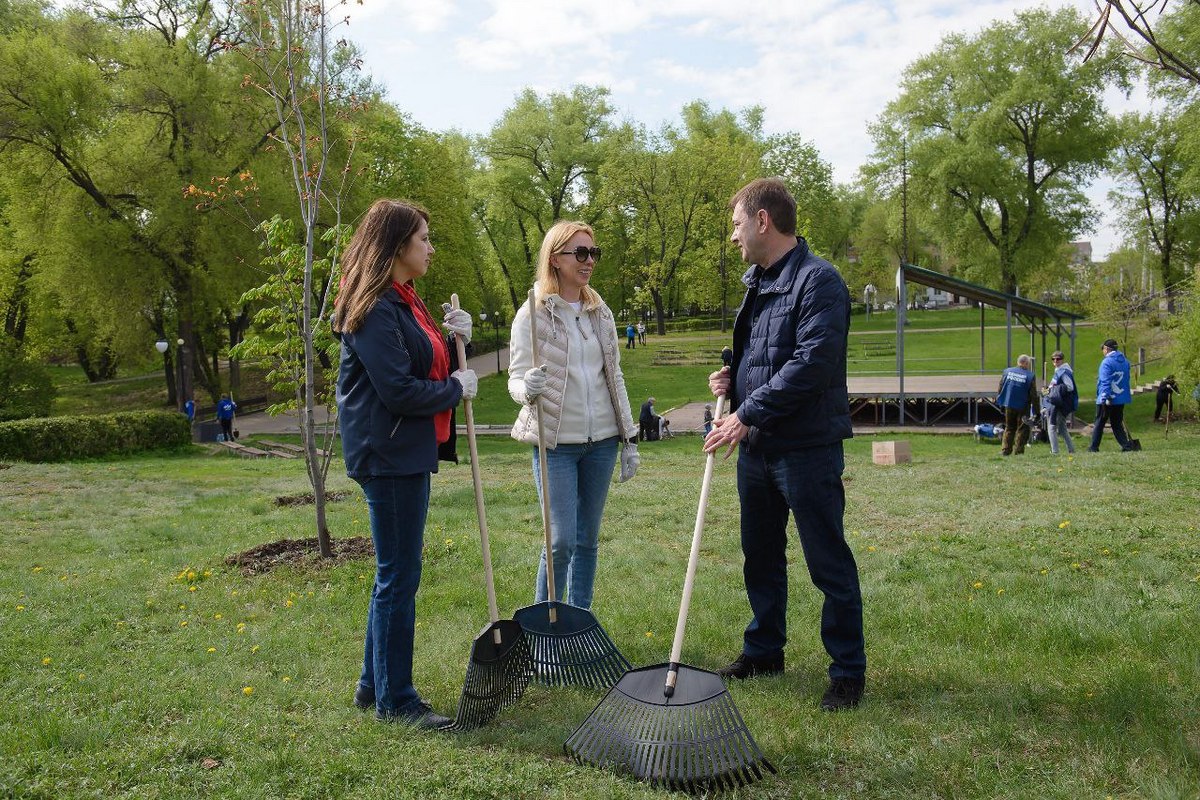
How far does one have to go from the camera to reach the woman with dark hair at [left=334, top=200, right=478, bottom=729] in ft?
12.0

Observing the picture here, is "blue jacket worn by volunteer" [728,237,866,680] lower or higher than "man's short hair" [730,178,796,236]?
lower

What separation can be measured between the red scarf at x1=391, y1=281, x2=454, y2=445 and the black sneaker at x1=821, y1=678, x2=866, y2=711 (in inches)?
80.6

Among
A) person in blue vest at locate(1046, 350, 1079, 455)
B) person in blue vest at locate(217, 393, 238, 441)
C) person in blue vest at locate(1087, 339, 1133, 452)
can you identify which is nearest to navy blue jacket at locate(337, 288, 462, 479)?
person in blue vest at locate(1046, 350, 1079, 455)

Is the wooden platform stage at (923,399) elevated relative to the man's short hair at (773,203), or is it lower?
lower

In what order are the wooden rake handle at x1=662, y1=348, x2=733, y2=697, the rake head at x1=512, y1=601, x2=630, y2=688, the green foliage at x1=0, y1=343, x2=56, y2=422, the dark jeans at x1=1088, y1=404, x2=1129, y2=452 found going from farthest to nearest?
the green foliage at x1=0, y1=343, x2=56, y2=422
the dark jeans at x1=1088, y1=404, x2=1129, y2=452
the rake head at x1=512, y1=601, x2=630, y2=688
the wooden rake handle at x1=662, y1=348, x2=733, y2=697

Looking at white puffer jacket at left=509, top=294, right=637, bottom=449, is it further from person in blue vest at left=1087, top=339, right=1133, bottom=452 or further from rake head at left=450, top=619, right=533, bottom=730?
person in blue vest at left=1087, top=339, right=1133, bottom=452

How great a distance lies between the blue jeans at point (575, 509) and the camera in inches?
175

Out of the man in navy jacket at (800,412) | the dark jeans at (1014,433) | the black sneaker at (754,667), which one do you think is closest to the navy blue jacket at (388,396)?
the man in navy jacket at (800,412)

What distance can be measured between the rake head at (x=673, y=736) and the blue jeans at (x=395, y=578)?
836 millimetres

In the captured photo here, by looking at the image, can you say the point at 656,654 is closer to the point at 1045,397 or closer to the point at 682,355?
the point at 1045,397

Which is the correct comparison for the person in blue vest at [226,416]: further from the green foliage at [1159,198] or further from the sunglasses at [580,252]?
the green foliage at [1159,198]

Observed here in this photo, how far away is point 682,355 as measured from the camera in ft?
139

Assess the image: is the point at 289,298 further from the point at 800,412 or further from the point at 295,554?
the point at 800,412

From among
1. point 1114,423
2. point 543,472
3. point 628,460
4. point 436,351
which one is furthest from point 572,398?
point 1114,423
